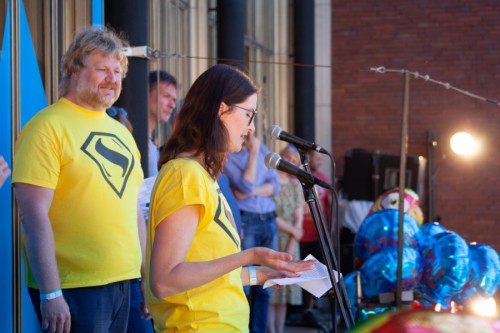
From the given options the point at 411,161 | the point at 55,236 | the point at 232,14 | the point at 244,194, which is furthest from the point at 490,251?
the point at 411,161

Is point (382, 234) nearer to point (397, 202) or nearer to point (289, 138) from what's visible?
point (397, 202)

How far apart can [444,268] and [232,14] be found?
2.98m

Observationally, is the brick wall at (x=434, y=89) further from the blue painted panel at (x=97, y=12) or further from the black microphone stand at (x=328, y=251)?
the black microphone stand at (x=328, y=251)

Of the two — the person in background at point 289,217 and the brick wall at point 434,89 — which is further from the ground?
the brick wall at point 434,89

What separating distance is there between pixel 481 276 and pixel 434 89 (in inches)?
336

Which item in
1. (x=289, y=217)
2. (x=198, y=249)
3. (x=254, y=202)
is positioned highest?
(x=198, y=249)

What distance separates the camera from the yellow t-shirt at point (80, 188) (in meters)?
3.14

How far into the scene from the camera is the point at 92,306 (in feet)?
10.6

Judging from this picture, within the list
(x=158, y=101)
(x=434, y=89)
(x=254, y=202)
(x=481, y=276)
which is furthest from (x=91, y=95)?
(x=434, y=89)

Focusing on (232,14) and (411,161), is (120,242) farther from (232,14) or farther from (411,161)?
(411,161)

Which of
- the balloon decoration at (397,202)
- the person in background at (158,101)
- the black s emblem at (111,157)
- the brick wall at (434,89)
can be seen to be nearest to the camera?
the black s emblem at (111,157)

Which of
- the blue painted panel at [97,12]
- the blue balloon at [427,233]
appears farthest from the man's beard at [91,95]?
the blue balloon at [427,233]

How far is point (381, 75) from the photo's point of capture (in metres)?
13.7

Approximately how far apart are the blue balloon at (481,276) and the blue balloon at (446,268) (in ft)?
0.37
